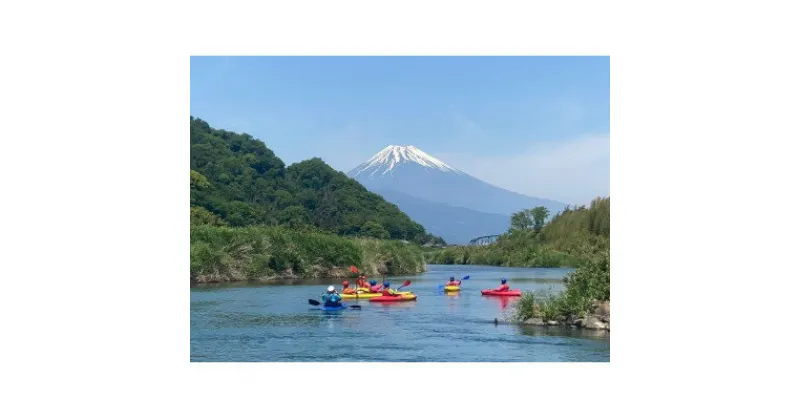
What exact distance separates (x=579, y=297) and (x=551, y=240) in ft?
41.2

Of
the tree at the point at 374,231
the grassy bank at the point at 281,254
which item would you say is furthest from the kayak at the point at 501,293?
the tree at the point at 374,231

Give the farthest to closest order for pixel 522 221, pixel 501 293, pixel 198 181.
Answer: pixel 198 181 → pixel 522 221 → pixel 501 293

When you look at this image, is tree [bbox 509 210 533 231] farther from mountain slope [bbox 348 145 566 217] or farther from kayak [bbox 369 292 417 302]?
kayak [bbox 369 292 417 302]

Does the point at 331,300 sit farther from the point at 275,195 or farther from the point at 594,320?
the point at 275,195

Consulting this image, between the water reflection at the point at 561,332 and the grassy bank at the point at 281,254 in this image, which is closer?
the water reflection at the point at 561,332

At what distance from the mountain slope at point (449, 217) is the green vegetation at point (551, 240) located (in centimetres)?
208

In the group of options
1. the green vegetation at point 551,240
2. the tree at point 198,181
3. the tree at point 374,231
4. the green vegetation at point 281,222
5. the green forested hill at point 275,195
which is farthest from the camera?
the tree at point 198,181

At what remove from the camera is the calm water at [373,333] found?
1042 centimetres

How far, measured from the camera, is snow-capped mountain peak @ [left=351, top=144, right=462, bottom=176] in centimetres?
1574

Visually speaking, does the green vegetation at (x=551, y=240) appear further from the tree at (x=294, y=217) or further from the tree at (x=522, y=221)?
the tree at (x=294, y=217)

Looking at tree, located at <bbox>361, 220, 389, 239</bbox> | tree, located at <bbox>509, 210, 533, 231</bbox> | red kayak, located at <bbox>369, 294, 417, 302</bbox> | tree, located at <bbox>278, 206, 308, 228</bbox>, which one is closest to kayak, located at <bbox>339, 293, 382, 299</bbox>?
red kayak, located at <bbox>369, 294, 417, 302</bbox>

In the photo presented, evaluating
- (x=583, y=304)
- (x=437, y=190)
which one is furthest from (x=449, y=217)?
(x=583, y=304)

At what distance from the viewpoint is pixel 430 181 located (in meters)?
17.4
